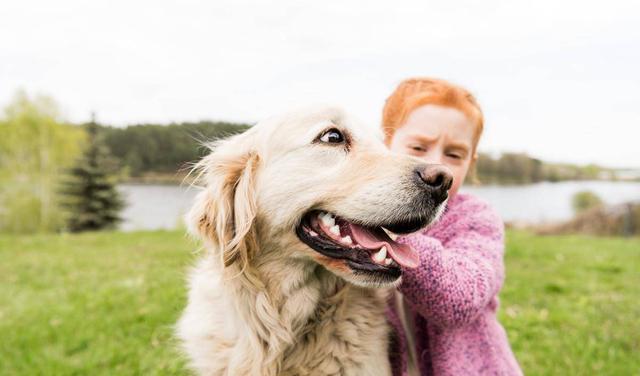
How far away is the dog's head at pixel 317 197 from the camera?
1990 millimetres

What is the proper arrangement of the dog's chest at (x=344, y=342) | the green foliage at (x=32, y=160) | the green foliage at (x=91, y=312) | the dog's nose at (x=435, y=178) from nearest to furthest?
1. the dog's nose at (x=435, y=178)
2. the dog's chest at (x=344, y=342)
3. the green foliage at (x=91, y=312)
4. the green foliage at (x=32, y=160)

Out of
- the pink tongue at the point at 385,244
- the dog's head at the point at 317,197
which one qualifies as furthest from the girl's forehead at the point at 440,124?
the pink tongue at the point at 385,244

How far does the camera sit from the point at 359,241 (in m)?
2.06

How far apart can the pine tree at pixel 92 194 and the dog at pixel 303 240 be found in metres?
26.6

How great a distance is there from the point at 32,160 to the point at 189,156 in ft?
112

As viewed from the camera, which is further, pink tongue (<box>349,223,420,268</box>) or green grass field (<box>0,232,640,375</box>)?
green grass field (<box>0,232,640,375</box>)

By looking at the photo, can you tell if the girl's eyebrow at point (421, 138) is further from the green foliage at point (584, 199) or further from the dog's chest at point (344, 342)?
the green foliage at point (584, 199)

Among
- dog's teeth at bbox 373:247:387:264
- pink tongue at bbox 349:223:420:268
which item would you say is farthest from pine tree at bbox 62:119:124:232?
dog's teeth at bbox 373:247:387:264

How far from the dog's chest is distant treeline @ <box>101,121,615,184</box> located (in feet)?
3.56

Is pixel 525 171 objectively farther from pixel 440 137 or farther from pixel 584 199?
pixel 440 137

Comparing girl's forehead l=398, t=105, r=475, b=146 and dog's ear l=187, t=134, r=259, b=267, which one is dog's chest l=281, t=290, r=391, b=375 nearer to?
dog's ear l=187, t=134, r=259, b=267

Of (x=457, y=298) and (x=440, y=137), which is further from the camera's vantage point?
(x=440, y=137)

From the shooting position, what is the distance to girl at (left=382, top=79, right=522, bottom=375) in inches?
78.7

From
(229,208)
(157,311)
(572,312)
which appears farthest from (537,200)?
(229,208)
